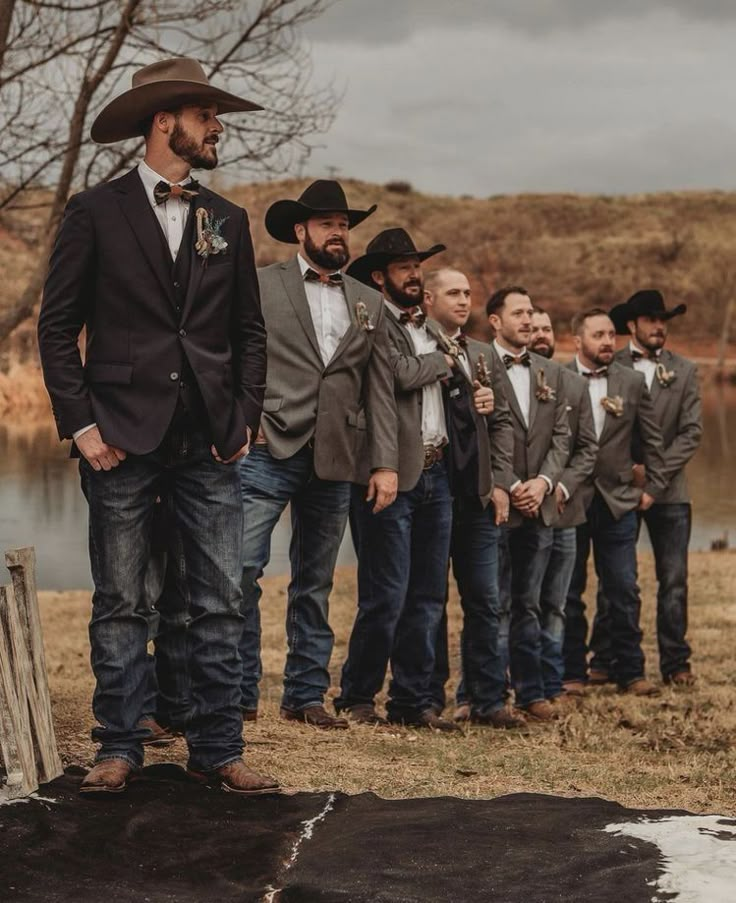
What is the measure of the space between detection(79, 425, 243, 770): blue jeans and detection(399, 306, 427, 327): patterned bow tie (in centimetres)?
229

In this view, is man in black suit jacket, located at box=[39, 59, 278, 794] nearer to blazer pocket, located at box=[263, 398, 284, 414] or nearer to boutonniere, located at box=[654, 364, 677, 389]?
blazer pocket, located at box=[263, 398, 284, 414]

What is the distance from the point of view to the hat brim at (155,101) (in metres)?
4.92

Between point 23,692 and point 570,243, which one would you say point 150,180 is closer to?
point 23,692

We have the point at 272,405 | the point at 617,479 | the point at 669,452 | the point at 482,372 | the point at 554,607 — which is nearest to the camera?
the point at 272,405

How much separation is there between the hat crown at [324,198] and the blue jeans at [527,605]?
227cm

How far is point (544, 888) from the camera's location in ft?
13.5

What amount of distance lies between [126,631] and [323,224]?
247cm

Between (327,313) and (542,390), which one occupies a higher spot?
(327,313)

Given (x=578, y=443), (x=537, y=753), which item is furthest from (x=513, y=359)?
(x=537, y=753)

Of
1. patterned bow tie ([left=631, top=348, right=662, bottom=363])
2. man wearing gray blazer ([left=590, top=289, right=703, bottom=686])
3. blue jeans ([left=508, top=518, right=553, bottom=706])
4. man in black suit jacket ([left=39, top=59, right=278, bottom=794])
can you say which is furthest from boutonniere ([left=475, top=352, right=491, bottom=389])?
man in black suit jacket ([left=39, top=59, right=278, bottom=794])

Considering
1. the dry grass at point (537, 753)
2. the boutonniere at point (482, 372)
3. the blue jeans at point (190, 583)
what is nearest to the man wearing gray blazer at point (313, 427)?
the dry grass at point (537, 753)

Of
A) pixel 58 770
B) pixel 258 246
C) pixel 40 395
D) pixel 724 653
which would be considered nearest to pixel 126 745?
pixel 58 770

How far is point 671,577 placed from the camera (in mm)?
9336

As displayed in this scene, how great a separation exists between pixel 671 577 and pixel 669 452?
79cm
